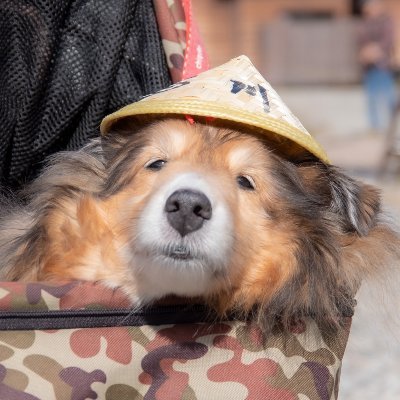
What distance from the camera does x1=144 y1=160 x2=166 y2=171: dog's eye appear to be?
7.54ft

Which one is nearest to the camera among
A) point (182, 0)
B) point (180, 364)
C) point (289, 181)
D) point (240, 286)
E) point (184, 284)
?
point (180, 364)

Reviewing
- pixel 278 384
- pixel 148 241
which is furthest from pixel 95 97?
pixel 278 384

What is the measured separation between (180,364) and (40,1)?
113cm

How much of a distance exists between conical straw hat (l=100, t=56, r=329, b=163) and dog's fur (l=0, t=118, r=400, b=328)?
17 centimetres

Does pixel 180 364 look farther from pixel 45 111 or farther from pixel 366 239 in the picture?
pixel 45 111

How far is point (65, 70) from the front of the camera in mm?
2459

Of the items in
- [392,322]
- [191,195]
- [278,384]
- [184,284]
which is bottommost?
[392,322]

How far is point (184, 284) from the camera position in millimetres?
2025

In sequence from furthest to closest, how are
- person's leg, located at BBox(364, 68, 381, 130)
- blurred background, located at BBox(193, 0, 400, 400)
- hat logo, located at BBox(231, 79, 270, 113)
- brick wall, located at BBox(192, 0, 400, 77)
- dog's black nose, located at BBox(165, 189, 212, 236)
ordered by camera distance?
brick wall, located at BBox(192, 0, 400, 77)
blurred background, located at BBox(193, 0, 400, 400)
person's leg, located at BBox(364, 68, 381, 130)
hat logo, located at BBox(231, 79, 270, 113)
dog's black nose, located at BBox(165, 189, 212, 236)

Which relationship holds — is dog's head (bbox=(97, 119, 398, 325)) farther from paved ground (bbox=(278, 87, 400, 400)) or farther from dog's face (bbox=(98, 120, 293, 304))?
paved ground (bbox=(278, 87, 400, 400))

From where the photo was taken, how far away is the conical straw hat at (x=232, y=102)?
204 cm

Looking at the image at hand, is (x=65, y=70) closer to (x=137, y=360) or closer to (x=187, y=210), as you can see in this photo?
(x=187, y=210)


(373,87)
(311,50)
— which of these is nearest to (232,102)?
(373,87)

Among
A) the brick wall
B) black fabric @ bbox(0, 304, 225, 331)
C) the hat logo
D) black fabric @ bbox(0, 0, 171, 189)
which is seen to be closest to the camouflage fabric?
black fabric @ bbox(0, 304, 225, 331)
